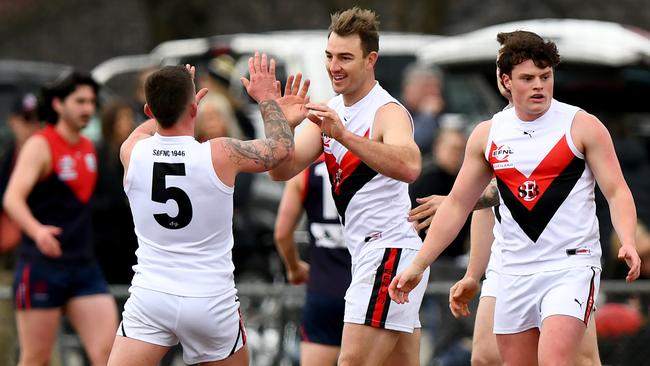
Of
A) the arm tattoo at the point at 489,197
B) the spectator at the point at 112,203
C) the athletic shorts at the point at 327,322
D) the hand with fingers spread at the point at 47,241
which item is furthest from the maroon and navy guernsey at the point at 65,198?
the arm tattoo at the point at 489,197

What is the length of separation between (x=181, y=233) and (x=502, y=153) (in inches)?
67.5

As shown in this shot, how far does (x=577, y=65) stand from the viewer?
14461mm

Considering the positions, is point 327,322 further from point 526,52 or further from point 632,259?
point 632,259

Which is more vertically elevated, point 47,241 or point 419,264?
point 419,264

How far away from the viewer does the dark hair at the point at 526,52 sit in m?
7.44

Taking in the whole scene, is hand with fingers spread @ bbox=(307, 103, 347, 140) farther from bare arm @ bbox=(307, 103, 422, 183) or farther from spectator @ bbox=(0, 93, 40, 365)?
spectator @ bbox=(0, 93, 40, 365)

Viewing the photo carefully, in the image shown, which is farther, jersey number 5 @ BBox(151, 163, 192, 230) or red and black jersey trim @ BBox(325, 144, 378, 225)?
red and black jersey trim @ BBox(325, 144, 378, 225)

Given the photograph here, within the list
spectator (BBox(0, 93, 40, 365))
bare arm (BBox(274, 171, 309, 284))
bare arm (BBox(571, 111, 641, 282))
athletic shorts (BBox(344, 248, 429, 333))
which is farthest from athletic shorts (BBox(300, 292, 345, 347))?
spectator (BBox(0, 93, 40, 365))

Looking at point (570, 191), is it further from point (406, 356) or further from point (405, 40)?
point (405, 40)

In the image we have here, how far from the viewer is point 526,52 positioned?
7457 millimetres

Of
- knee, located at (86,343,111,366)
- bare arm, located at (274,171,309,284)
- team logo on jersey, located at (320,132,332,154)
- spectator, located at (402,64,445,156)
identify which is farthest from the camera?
spectator, located at (402,64,445,156)

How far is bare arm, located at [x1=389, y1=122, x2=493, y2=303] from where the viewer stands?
761cm

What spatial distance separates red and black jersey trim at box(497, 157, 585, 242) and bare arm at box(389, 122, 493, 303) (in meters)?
0.16

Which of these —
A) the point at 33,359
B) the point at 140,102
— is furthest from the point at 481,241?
the point at 140,102
